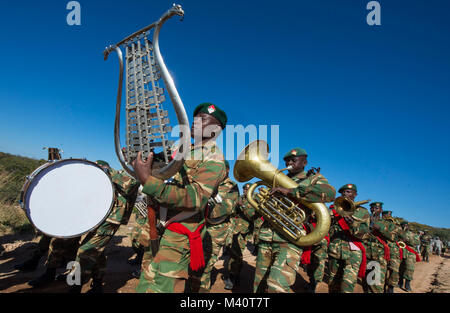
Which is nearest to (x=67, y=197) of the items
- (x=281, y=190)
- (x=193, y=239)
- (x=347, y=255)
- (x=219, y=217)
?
(x=193, y=239)

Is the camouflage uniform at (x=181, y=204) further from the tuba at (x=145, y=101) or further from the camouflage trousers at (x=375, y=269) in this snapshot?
the camouflage trousers at (x=375, y=269)

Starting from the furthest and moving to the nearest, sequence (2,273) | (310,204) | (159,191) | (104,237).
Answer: (2,273) < (104,237) < (310,204) < (159,191)

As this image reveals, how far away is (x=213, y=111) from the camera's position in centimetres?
259

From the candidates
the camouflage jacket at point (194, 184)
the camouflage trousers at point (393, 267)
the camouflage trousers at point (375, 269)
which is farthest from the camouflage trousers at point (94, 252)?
the camouflage trousers at point (393, 267)

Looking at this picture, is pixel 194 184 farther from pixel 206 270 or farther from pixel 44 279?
pixel 44 279

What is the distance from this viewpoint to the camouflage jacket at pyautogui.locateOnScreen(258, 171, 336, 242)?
369 cm

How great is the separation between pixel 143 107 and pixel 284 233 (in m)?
3.05

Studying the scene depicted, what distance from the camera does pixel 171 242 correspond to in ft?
7.27

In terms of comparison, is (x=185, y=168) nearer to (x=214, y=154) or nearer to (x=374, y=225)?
(x=214, y=154)

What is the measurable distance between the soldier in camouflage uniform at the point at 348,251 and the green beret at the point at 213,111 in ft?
13.0

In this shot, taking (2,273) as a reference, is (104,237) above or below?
above

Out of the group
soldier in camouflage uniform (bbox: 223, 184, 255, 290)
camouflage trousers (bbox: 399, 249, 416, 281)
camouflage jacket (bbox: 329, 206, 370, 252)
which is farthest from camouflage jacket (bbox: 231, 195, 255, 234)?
camouflage trousers (bbox: 399, 249, 416, 281)

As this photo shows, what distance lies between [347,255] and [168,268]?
4744 mm
